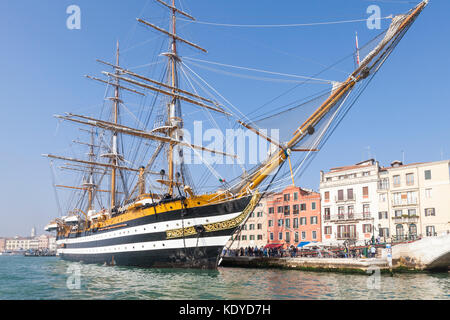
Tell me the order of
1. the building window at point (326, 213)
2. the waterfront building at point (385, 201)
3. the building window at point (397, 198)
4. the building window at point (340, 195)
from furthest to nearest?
1. the building window at point (326, 213)
2. the building window at point (340, 195)
3. the building window at point (397, 198)
4. the waterfront building at point (385, 201)

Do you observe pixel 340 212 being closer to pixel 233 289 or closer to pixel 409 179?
pixel 409 179

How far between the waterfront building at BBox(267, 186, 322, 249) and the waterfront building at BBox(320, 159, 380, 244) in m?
1.51

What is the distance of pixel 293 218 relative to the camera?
56.3 metres

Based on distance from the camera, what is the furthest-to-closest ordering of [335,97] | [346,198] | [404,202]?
[346,198] < [404,202] < [335,97]

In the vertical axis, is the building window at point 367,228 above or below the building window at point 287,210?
below

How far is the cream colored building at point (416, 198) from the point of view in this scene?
43.1 m

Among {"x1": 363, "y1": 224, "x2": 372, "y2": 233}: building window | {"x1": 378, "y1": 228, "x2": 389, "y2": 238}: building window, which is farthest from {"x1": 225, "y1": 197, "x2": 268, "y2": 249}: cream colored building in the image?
{"x1": 378, "y1": 228, "x2": 389, "y2": 238}: building window

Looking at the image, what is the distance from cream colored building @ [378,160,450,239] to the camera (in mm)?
43062

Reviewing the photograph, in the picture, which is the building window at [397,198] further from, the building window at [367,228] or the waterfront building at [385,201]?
the building window at [367,228]

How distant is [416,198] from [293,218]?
55.9 ft

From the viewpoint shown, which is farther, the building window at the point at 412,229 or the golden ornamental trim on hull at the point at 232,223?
the building window at the point at 412,229

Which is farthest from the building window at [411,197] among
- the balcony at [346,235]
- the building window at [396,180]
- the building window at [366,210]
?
the balcony at [346,235]

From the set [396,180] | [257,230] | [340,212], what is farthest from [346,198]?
[257,230]
